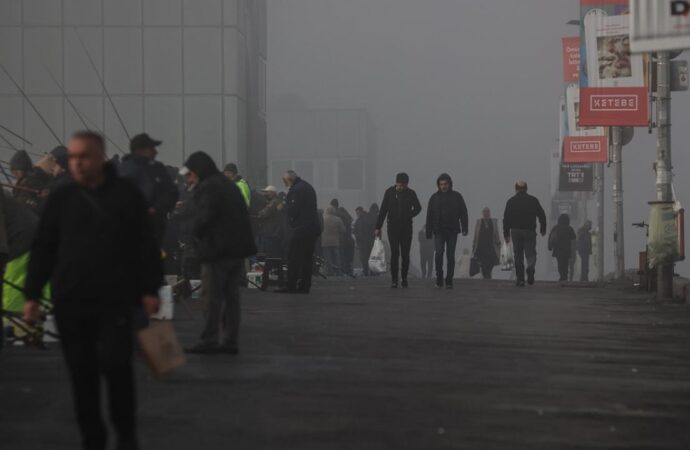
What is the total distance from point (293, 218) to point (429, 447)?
614 inches

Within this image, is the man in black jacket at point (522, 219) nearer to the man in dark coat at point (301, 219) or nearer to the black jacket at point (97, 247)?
the man in dark coat at point (301, 219)

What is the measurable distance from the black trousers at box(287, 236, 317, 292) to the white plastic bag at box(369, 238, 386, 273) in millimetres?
14006

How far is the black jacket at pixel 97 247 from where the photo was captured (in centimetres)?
765

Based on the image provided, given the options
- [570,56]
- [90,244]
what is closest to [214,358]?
[90,244]

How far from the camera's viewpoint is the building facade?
Result: 167ft

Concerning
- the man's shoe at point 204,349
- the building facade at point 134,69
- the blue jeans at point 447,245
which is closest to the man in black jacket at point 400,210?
the blue jeans at point 447,245

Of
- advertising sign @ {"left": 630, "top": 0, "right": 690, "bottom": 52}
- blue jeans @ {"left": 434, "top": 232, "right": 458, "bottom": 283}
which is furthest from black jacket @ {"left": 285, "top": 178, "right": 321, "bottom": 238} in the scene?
advertising sign @ {"left": 630, "top": 0, "right": 690, "bottom": 52}

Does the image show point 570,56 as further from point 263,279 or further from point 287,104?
point 287,104

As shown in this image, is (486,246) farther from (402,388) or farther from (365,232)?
(402,388)

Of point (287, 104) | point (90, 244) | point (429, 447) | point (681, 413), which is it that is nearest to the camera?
point (90, 244)

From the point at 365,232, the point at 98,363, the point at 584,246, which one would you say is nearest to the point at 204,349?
the point at 98,363

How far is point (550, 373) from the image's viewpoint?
42.5ft

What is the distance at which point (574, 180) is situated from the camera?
51469 mm

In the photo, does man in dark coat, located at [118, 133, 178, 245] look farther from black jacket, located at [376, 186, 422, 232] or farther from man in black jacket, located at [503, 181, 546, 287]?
man in black jacket, located at [503, 181, 546, 287]
